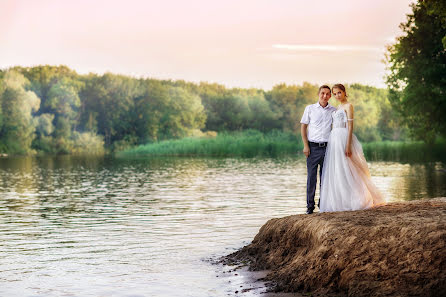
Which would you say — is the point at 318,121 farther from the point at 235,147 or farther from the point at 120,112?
the point at 120,112

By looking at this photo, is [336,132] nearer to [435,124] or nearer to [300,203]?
[300,203]

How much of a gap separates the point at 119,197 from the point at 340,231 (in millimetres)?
16045

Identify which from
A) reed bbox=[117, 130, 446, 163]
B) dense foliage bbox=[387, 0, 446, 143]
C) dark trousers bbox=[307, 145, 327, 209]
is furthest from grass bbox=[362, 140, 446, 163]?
dark trousers bbox=[307, 145, 327, 209]

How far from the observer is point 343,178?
38.8ft

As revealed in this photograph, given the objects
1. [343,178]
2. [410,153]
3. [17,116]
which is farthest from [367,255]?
[17,116]

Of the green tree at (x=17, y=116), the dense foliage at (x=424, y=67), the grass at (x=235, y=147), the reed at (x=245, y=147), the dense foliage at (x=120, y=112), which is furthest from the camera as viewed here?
the dense foliage at (x=120, y=112)

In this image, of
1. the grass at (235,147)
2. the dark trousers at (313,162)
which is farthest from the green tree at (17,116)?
the dark trousers at (313,162)

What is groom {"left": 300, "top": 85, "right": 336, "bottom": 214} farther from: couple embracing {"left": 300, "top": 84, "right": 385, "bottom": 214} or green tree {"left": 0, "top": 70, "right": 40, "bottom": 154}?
green tree {"left": 0, "top": 70, "right": 40, "bottom": 154}

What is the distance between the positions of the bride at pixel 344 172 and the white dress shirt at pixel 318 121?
12 cm

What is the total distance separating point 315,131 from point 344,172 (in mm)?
853

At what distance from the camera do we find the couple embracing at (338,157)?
1173cm

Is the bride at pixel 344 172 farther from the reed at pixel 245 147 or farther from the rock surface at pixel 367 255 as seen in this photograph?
the reed at pixel 245 147

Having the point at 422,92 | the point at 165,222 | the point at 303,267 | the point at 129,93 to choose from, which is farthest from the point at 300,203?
the point at 129,93

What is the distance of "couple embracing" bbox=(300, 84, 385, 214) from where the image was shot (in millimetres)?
11734
